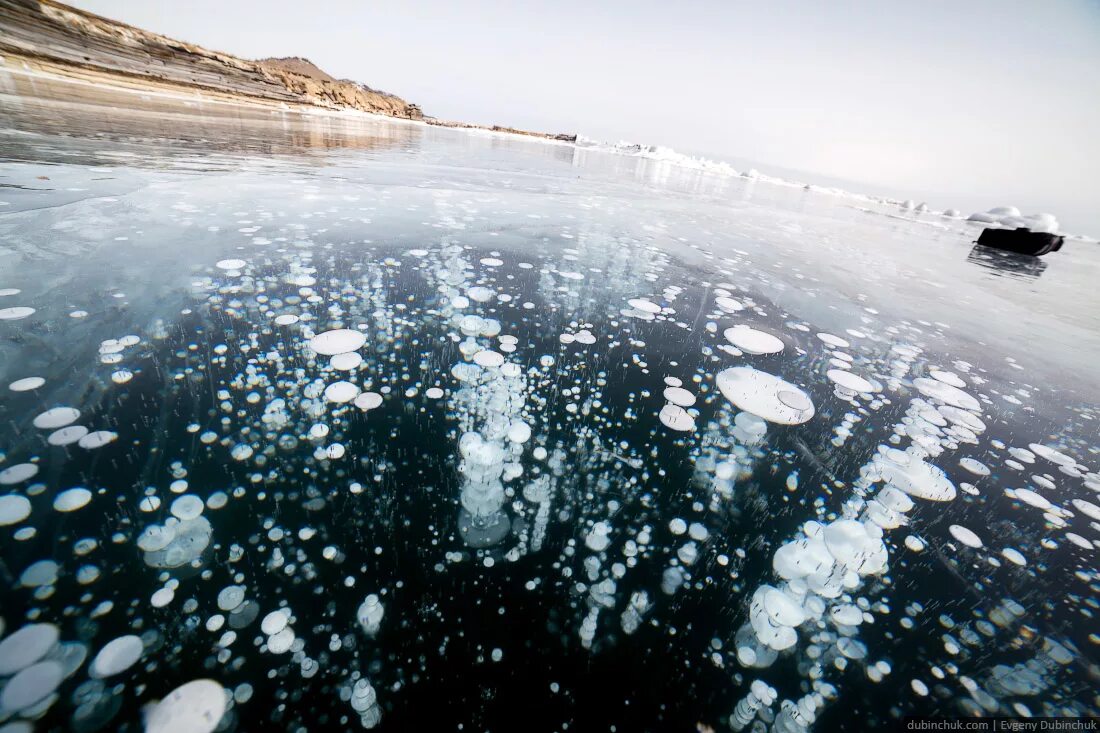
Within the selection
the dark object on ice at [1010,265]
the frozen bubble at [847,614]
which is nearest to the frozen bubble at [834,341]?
the frozen bubble at [847,614]

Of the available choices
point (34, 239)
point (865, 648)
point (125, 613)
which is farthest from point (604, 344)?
point (34, 239)

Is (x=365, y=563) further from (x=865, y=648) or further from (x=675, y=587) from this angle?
(x=865, y=648)

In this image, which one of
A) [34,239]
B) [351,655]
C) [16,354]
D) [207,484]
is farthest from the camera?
[34,239]

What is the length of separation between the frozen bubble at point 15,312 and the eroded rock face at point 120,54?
83.5 feet

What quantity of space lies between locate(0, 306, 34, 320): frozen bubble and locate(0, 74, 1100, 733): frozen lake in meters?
0.09

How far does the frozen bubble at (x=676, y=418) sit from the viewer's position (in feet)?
5.31

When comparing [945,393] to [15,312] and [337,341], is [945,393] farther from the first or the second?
[15,312]

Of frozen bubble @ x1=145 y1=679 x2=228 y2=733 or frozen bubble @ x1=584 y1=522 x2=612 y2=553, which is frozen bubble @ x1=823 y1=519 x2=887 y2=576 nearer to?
frozen bubble @ x1=584 y1=522 x2=612 y2=553

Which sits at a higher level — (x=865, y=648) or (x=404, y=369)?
(x=404, y=369)

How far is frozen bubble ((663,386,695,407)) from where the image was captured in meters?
1.78

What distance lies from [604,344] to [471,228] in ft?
8.96

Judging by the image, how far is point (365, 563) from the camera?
0.96 m

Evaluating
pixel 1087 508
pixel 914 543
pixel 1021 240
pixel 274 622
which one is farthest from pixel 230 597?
pixel 1021 240

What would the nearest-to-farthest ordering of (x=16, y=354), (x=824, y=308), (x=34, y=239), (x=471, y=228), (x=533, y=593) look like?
1. (x=533, y=593)
2. (x=16, y=354)
3. (x=34, y=239)
4. (x=824, y=308)
5. (x=471, y=228)
